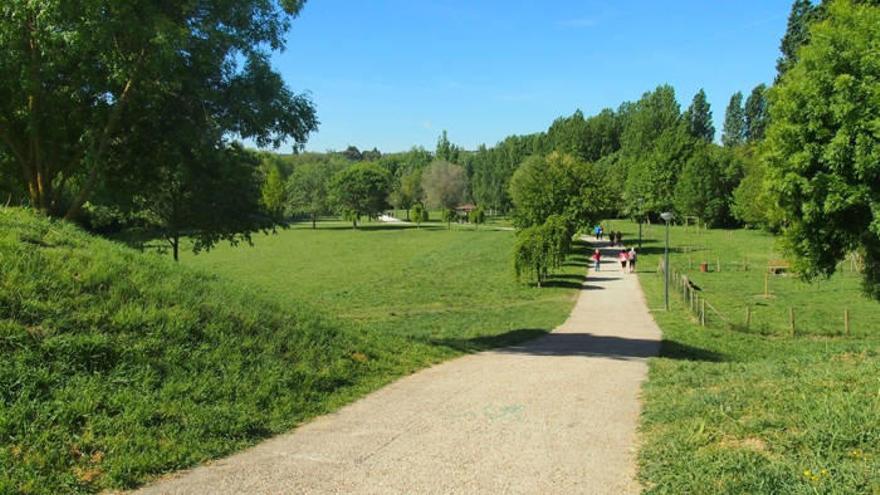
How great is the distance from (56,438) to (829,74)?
17.8m

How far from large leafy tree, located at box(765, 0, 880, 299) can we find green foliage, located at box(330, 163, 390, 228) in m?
85.3

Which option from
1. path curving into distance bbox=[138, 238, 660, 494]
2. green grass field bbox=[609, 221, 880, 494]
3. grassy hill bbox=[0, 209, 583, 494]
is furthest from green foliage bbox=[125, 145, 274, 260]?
green grass field bbox=[609, 221, 880, 494]

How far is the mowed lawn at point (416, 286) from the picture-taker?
65.4 ft

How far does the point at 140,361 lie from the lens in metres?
7.62

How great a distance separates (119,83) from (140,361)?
245 inches

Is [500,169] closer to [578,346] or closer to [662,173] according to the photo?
[662,173]

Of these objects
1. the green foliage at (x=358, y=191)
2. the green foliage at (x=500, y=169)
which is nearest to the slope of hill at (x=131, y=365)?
the green foliage at (x=358, y=191)

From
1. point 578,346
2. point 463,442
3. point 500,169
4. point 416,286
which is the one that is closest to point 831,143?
point 578,346

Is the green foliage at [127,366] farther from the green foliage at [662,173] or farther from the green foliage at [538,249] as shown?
the green foliage at [662,173]

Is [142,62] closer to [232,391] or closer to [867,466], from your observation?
[232,391]

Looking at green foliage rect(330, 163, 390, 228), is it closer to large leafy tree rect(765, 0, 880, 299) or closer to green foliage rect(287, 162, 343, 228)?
green foliage rect(287, 162, 343, 228)

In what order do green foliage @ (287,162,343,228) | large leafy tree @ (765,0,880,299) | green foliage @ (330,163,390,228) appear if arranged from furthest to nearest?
green foliage @ (287,162,343,228) < green foliage @ (330,163,390,228) < large leafy tree @ (765,0,880,299)

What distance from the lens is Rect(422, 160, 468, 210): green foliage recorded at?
401 ft

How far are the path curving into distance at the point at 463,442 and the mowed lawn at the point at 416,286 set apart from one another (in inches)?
173
